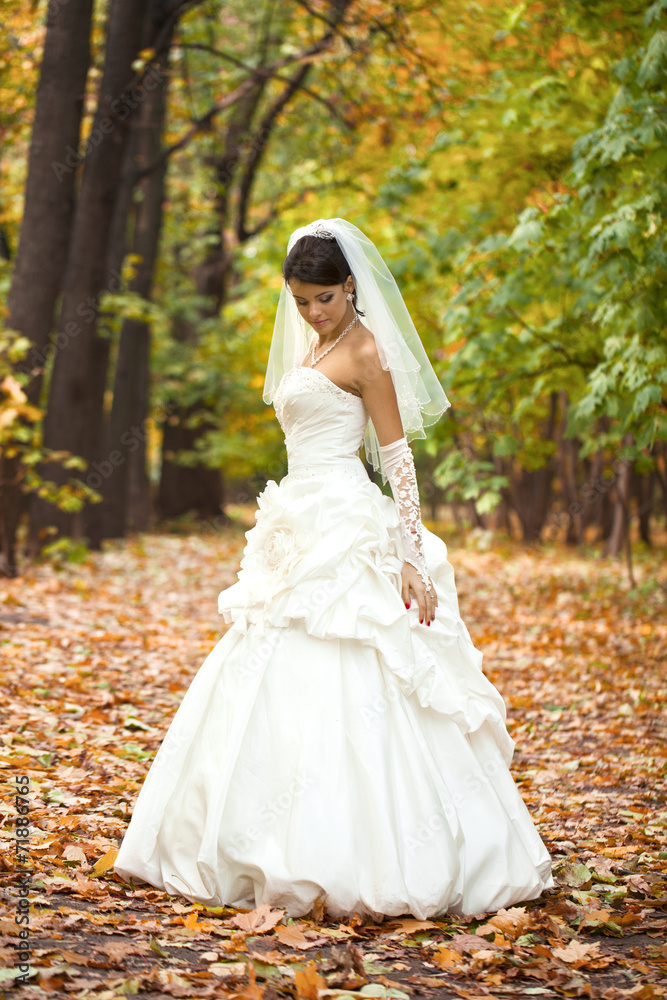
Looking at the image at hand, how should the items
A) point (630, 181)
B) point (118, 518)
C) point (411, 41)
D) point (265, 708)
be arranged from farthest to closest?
point (118, 518), point (411, 41), point (630, 181), point (265, 708)

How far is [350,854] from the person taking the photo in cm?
300

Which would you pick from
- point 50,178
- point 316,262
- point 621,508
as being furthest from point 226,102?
point 316,262

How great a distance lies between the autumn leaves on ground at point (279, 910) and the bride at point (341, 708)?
0.49 feet

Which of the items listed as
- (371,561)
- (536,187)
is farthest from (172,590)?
(371,561)

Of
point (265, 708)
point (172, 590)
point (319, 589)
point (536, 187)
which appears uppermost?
point (536, 187)

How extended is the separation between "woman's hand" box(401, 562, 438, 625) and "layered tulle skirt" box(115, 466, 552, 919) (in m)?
0.04

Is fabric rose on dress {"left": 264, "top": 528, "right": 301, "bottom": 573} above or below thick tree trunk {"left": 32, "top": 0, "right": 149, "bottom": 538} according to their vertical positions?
below

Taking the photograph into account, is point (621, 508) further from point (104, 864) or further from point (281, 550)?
point (104, 864)

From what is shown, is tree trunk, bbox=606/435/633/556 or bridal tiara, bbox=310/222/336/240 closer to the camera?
bridal tiara, bbox=310/222/336/240

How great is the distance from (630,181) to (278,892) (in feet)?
17.6

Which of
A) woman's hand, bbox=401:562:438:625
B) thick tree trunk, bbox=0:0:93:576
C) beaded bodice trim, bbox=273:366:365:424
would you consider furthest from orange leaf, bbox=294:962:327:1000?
thick tree trunk, bbox=0:0:93:576

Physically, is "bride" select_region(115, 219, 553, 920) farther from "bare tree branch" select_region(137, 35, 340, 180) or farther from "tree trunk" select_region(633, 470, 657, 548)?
"tree trunk" select_region(633, 470, 657, 548)

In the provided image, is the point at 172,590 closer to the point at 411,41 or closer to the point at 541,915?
the point at 411,41

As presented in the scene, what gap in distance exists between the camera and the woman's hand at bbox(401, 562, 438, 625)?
3416 millimetres
